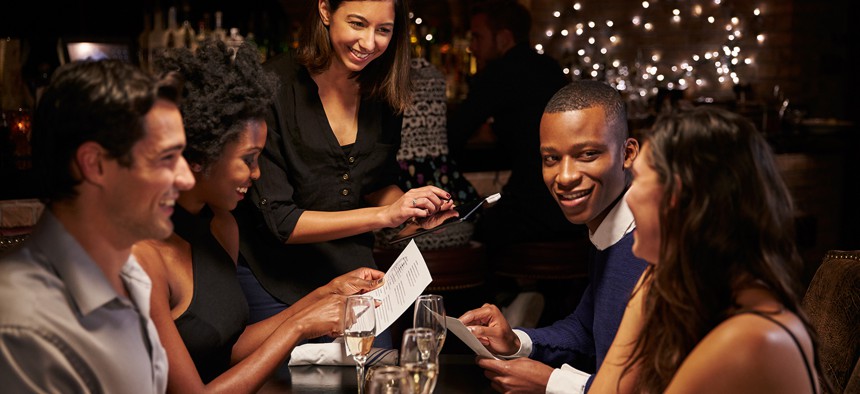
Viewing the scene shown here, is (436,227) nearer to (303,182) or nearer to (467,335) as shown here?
(303,182)

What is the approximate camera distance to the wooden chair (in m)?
2.20

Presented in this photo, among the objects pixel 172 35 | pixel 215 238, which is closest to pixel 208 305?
pixel 215 238

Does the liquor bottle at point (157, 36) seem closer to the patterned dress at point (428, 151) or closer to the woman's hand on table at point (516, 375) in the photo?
the patterned dress at point (428, 151)

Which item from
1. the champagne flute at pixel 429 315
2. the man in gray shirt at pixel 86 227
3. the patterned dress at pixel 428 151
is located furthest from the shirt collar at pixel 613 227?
the patterned dress at pixel 428 151

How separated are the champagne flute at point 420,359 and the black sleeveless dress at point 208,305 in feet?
1.66

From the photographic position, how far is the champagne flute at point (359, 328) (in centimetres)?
202

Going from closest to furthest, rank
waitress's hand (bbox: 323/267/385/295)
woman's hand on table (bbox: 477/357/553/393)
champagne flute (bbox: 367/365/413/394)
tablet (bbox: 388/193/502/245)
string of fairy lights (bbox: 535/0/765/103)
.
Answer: champagne flute (bbox: 367/365/413/394), woman's hand on table (bbox: 477/357/553/393), waitress's hand (bbox: 323/267/385/295), tablet (bbox: 388/193/502/245), string of fairy lights (bbox: 535/0/765/103)

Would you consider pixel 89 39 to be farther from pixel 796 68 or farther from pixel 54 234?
pixel 796 68

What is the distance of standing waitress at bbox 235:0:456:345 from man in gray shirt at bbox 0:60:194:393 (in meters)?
1.19

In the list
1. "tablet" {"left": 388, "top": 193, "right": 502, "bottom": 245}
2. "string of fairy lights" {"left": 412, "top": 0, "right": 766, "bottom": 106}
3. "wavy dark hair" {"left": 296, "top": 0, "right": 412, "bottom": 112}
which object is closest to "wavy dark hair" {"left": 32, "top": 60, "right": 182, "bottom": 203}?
"tablet" {"left": 388, "top": 193, "right": 502, "bottom": 245}

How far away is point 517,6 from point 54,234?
3.82 meters

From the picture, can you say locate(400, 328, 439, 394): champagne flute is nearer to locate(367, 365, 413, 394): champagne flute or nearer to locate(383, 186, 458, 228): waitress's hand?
locate(367, 365, 413, 394): champagne flute

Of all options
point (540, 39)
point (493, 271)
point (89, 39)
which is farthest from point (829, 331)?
point (540, 39)

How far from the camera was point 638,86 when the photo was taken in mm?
6430
